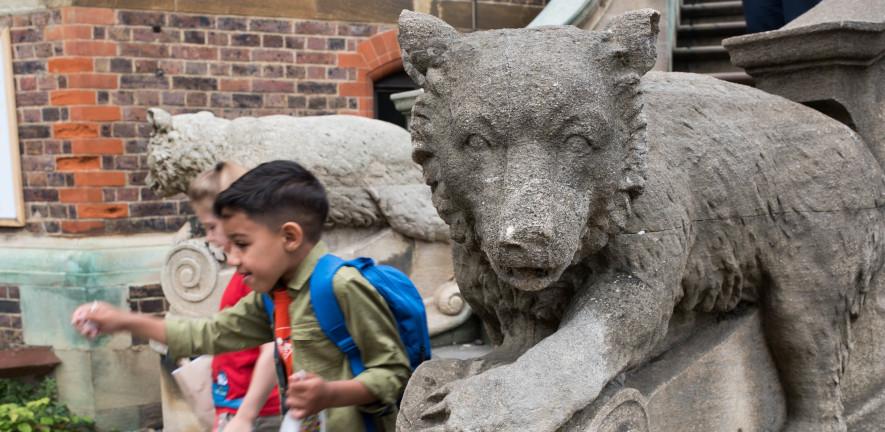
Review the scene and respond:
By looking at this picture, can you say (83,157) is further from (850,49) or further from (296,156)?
(850,49)

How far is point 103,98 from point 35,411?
2000 millimetres

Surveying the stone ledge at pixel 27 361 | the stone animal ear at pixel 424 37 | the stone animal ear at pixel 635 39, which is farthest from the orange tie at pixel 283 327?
the stone ledge at pixel 27 361

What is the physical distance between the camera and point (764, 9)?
4223mm

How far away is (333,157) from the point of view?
441 centimetres

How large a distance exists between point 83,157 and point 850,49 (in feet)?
15.6

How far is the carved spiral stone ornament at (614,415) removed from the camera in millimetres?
1801

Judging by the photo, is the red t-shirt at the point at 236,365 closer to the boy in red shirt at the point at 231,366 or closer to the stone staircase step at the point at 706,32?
the boy in red shirt at the point at 231,366

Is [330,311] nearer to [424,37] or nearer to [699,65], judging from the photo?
[424,37]

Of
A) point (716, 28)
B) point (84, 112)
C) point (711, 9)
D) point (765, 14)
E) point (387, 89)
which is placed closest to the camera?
point (765, 14)

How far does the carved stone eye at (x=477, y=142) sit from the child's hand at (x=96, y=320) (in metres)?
1.11

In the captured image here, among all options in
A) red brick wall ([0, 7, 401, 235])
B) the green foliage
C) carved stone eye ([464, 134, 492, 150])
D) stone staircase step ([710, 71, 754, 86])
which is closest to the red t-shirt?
carved stone eye ([464, 134, 492, 150])

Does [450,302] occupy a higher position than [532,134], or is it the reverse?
[532,134]

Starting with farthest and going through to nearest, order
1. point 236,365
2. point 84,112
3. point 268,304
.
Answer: point 84,112, point 236,365, point 268,304

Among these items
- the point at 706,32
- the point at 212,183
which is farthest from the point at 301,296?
the point at 706,32
